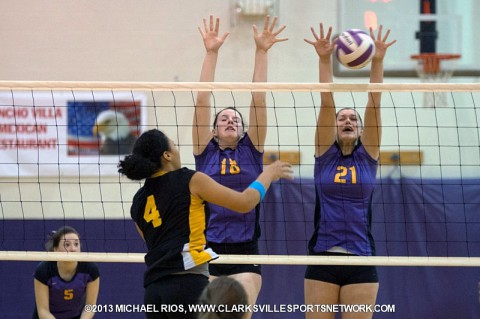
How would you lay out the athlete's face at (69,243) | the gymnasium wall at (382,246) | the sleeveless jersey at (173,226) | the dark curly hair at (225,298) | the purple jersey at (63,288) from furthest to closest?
the gymnasium wall at (382,246)
the purple jersey at (63,288)
the athlete's face at (69,243)
the sleeveless jersey at (173,226)
the dark curly hair at (225,298)

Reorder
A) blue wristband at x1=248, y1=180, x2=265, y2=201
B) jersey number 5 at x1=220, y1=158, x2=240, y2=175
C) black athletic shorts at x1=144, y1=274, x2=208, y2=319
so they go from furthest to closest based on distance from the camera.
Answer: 1. jersey number 5 at x1=220, y1=158, x2=240, y2=175
2. blue wristband at x1=248, y1=180, x2=265, y2=201
3. black athletic shorts at x1=144, y1=274, x2=208, y2=319

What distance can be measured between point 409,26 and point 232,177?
15.0 feet

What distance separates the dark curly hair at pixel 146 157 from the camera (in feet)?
14.3

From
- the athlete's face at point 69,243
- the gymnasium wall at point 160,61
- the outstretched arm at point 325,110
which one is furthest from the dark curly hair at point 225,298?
the gymnasium wall at point 160,61

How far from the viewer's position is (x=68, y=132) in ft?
31.4

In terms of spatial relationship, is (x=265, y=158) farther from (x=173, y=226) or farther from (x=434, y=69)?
(x=173, y=226)

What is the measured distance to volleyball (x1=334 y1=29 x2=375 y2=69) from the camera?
17.9 feet

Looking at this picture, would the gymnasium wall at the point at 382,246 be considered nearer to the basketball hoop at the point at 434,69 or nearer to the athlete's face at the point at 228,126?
the basketball hoop at the point at 434,69

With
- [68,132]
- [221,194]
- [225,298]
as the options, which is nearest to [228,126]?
[221,194]

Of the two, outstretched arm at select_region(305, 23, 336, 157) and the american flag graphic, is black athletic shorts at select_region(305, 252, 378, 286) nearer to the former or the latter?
outstretched arm at select_region(305, 23, 336, 157)

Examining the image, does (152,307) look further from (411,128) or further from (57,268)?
(411,128)

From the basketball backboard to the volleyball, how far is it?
13.0 feet

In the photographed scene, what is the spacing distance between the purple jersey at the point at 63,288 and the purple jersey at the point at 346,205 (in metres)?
2.57

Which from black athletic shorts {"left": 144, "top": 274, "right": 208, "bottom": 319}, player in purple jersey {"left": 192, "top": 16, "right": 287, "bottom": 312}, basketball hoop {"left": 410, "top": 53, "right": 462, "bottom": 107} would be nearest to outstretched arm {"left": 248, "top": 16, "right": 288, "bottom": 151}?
player in purple jersey {"left": 192, "top": 16, "right": 287, "bottom": 312}
